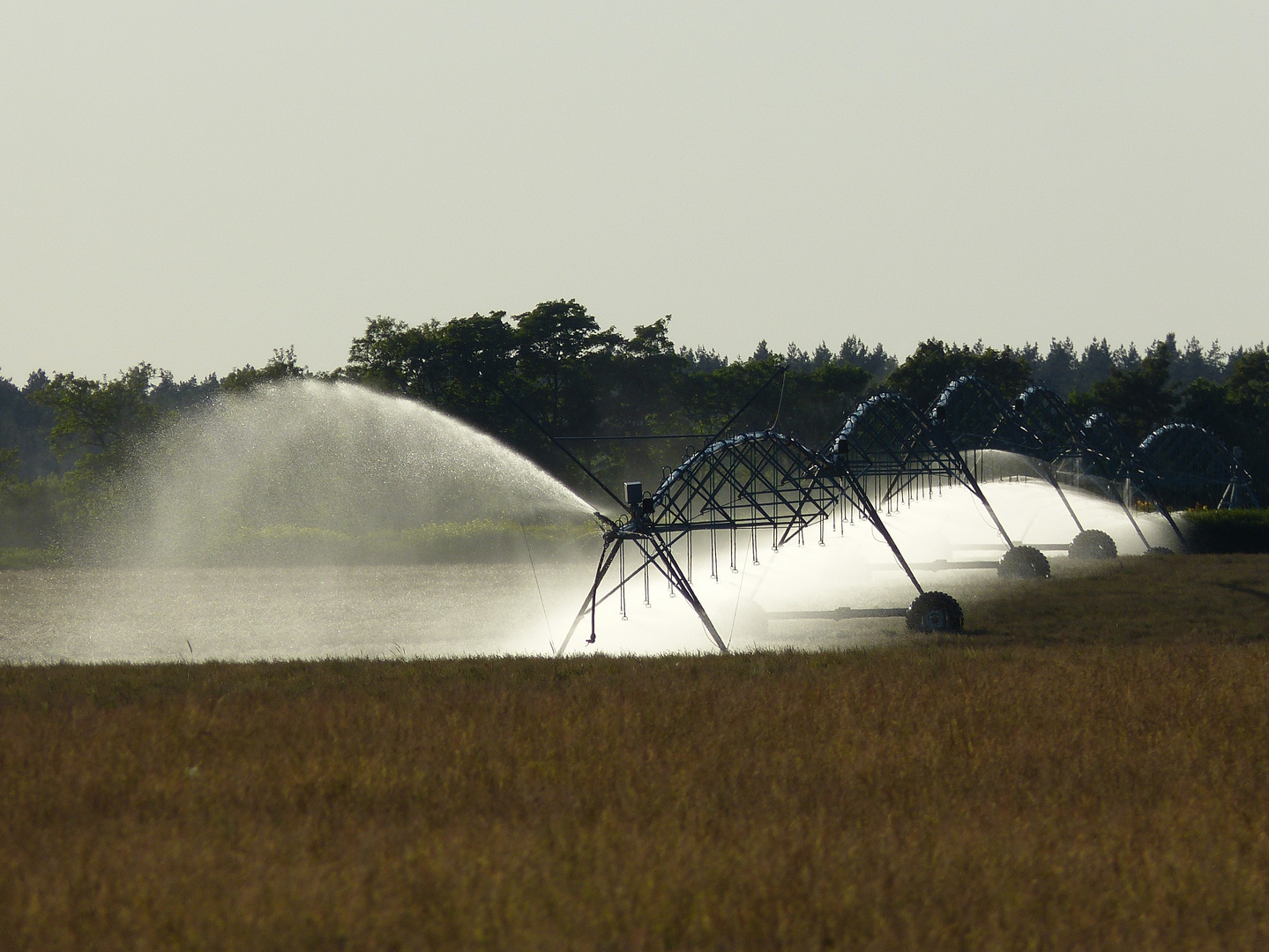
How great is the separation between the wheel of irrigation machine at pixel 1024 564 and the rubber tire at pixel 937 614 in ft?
49.2

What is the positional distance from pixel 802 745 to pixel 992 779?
2.23m

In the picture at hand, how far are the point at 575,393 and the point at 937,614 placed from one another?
247 feet

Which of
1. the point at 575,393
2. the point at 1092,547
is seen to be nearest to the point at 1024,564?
the point at 1092,547

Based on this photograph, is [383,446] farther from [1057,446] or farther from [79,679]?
[79,679]

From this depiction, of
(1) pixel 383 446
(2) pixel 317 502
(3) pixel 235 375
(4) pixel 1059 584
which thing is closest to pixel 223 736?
(4) pixel 1059 584

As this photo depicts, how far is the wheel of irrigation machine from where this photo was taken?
43906 millimetres

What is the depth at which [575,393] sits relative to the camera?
103688mm

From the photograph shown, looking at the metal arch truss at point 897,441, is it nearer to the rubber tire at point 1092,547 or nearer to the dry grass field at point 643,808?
the rubber tire at point 1092,547

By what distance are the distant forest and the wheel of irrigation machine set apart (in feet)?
158

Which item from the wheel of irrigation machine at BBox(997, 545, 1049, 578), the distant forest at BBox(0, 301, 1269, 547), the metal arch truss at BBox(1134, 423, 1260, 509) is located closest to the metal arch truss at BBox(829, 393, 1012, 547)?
the wheel of irrigation machine at BBox(997, 545, 1049, 578)

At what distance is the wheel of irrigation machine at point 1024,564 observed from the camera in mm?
43906

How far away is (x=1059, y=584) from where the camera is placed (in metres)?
40.7

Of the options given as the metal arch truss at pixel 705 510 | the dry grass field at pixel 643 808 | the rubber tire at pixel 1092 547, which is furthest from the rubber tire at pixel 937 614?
the rubber tire at pixel 1092 547

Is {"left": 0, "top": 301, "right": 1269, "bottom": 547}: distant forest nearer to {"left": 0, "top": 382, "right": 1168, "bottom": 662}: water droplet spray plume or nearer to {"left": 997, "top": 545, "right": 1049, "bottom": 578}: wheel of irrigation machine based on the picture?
{"left": 0, "top": 382, "right": 1168, "bottom": 662}: water droplet spray plume
